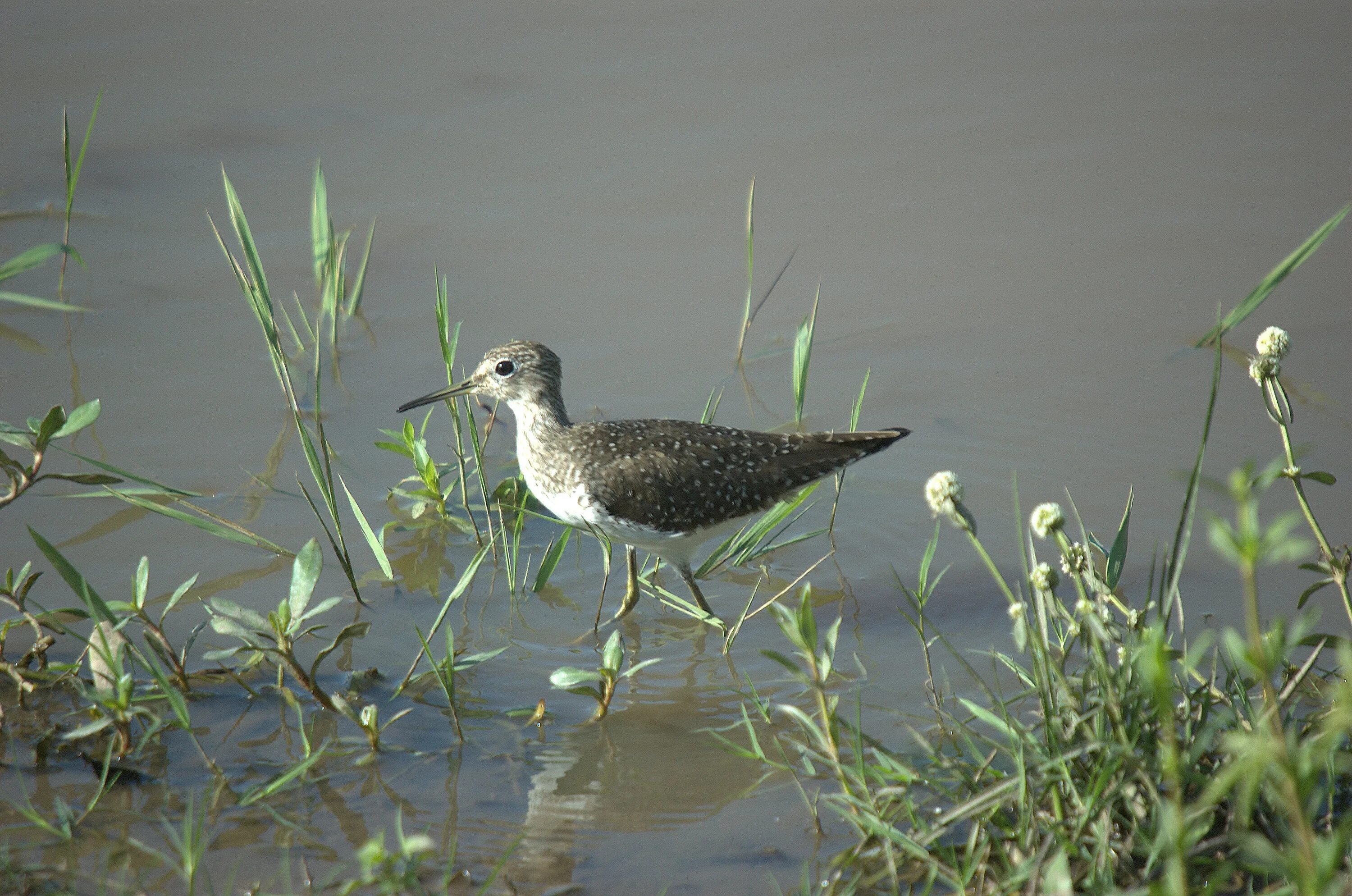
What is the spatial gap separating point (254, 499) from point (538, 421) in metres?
1.45

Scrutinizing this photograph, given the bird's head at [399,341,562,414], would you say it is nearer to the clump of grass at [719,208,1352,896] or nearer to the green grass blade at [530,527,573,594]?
the green grass blade at [530,527,573,594]

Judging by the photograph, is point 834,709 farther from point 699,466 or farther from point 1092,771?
point 699,466

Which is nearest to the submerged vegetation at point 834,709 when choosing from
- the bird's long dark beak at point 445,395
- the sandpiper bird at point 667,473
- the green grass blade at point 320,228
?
the sandpiper bird at point 667,473

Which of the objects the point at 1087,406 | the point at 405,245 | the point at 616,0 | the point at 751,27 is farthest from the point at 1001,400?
the point at 616,0

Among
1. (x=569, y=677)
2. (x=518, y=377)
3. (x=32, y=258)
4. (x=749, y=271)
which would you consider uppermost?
(x=32, y=258)

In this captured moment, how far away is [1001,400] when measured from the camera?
254 inches

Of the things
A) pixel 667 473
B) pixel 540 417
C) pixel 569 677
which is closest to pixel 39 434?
pixel 569 677

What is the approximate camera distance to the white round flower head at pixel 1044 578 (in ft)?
9.82

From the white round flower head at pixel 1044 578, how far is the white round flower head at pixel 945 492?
11.1 inches

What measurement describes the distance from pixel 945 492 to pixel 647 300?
440 cm

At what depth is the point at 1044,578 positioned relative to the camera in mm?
2988

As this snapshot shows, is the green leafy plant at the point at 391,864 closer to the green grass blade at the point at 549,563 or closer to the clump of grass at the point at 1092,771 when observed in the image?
the clump of grass at the point at 1092,771

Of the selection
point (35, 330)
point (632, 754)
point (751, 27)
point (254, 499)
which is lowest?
point (632, 754)

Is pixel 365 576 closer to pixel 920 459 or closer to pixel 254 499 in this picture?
pixel 254 499
